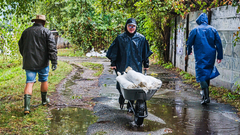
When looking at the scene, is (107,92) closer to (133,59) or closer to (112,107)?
(112,107)

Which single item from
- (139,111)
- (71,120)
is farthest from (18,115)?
(139,111)

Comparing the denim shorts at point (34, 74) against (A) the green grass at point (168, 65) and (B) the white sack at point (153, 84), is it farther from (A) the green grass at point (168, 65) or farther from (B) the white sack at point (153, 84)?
(A) the green grass at point (168, 65)

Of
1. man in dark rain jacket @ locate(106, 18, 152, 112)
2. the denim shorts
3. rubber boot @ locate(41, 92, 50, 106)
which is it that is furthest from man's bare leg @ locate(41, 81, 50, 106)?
man in dark rain jacket @ locate(106, 18, 152, 112)

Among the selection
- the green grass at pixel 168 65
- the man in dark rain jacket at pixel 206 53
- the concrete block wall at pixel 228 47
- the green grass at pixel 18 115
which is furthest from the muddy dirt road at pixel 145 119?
the green grass at pixel 168 65

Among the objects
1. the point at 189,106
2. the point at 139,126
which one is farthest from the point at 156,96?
the point at 139,126

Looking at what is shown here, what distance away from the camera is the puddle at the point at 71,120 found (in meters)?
4.29

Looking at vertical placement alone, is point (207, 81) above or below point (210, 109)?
above

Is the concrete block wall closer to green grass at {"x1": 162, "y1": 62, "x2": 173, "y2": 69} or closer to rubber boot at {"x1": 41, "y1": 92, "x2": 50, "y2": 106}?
rubber boot at {"x1": 41, "y1": 92, "x2": 50, "y2": 106}

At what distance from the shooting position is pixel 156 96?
694 cm

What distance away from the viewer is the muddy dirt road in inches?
170

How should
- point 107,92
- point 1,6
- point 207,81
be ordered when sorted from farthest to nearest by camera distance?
point 107,92, point 1,6, point 207,81

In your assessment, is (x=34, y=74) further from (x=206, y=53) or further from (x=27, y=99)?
(x=206, y=53)

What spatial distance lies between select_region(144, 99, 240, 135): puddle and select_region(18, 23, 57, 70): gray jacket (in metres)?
2.38

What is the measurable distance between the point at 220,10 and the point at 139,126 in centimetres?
464
